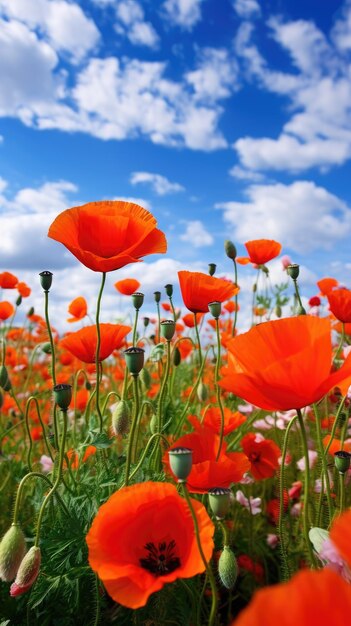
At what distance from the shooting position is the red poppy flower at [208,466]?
1.32 meters

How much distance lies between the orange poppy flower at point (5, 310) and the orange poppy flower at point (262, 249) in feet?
5.64

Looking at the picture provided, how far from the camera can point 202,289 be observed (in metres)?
1.81

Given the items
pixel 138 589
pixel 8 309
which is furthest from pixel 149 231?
pixel 8 309

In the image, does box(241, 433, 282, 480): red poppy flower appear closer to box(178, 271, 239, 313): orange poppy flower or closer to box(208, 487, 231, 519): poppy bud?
box(178, 271, 239, 313): orange poppy flower

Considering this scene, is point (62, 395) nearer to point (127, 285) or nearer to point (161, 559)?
point (161, 559)

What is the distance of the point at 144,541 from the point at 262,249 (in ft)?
5.94

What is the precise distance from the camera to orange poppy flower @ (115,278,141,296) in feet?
9.07

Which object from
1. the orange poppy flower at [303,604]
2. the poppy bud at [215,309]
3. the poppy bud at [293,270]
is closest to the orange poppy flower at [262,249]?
the poppy bud at [293,270]

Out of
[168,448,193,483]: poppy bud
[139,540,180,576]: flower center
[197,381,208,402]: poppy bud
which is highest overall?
[197,381,208,402]: poppy bud

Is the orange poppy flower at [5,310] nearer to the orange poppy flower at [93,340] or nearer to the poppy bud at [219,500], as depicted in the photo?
the orange poppy flower at [93,340]

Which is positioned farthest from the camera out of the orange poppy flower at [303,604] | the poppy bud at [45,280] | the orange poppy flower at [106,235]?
the poppy bud at [45,280]

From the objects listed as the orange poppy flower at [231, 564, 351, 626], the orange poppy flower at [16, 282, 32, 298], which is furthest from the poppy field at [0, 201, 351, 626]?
the orange poppy flower at [16, 282, 32, 298]

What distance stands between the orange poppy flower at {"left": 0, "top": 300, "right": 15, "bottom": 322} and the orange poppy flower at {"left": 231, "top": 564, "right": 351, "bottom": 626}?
3308 mm

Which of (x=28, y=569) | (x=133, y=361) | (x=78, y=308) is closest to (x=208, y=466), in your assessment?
(x=133, y=361)
